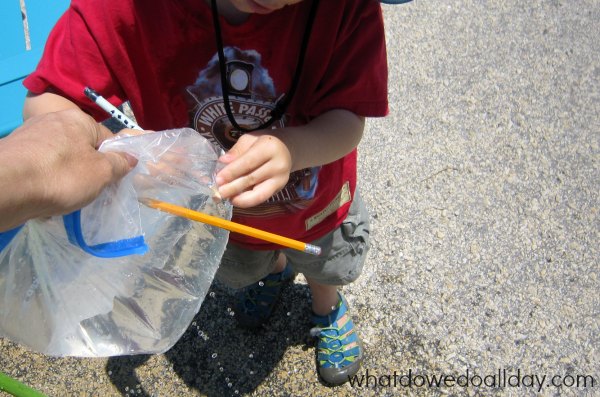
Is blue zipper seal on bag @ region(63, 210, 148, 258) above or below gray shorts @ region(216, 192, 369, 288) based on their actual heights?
above

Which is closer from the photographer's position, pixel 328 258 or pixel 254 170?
pixel 254 170

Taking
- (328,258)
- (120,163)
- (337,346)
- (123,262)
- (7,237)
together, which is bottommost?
(337,346)

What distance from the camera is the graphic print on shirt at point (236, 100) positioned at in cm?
104

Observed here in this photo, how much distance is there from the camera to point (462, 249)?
6.18 ft

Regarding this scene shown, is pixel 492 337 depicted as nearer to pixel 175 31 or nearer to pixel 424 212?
pixel 424 212

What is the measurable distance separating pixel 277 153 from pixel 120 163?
10.6 inches

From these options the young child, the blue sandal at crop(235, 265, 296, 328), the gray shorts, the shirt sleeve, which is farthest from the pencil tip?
the blue sandal at crop(235, 265, 296, 328)

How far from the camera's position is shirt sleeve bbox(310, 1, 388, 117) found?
3.34 ft

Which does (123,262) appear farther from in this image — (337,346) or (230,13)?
(337,346)

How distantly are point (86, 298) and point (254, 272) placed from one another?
68 centimetres

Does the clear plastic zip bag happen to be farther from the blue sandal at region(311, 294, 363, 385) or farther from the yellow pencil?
the blue sandal at region(311, 294, 363, 385)

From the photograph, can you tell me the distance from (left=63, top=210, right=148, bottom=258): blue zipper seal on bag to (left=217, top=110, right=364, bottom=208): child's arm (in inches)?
6.3

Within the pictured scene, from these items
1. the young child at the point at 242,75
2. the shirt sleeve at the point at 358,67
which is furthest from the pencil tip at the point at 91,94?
the shirt sleeve at the point at 358,67

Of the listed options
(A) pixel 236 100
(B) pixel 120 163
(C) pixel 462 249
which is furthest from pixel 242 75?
(C) pixel 462 249
